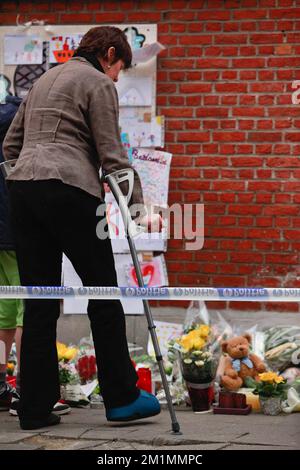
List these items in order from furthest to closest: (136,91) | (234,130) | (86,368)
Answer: (136,91)
(234,130)
(86,368)

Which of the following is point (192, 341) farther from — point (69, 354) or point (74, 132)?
point (74, 132)

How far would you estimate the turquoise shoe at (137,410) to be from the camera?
502 cm

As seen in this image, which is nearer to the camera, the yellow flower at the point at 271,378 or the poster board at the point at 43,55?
the yellow flower at the point at 271,378

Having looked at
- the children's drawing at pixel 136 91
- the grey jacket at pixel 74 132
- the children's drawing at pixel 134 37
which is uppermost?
the children's drawing at pixel 134 37

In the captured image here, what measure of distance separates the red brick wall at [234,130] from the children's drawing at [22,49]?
0.69m

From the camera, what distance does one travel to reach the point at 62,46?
7.50 metres

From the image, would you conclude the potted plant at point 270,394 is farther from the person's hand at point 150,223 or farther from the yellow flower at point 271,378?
the person's hand at point 150,223

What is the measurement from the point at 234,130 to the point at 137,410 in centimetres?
288

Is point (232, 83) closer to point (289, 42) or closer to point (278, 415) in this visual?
point (289, 42)

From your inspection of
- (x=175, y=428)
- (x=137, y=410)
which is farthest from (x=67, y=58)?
(x=175, y=428)

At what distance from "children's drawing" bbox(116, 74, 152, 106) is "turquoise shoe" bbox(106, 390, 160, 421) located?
293 cm

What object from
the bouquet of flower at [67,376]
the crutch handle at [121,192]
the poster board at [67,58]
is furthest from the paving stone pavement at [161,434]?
the poster board at [67,58]

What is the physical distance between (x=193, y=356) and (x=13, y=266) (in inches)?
47.6

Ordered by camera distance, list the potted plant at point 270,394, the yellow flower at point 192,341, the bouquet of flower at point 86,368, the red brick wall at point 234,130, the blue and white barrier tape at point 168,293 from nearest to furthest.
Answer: the blue and white barrier tape at point 168,293 → the potted plant at point 270,394 → the yellow flower at point 192,341 → the bouquet of flower at point 86,368 → the red brick wall at point 234,130
